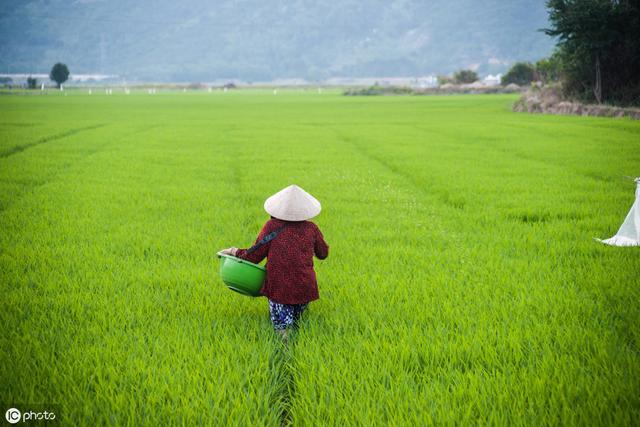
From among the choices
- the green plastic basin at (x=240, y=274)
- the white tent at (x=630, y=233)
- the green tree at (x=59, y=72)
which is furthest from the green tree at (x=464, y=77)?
the green plastic basin at (x=240, y=274)

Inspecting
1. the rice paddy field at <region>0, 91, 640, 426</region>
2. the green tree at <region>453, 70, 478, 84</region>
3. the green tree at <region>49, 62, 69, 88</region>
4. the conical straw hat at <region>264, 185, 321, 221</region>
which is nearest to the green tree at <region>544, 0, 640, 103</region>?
the rice paddy field at <region>0, 91, 640, 426</region>

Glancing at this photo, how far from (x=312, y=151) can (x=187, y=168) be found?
4002 mm

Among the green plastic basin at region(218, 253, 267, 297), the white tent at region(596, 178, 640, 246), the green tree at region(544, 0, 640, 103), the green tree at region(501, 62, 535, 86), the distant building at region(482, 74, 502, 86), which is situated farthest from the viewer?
the distant building at region(482, 74, 502, 86)

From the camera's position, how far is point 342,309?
3738mm

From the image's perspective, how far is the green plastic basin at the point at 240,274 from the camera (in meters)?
3.23

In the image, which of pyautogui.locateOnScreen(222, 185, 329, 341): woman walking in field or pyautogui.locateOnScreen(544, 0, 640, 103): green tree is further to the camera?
pyautogui.locateOnScreen(544, 0, 640, 103): green tree

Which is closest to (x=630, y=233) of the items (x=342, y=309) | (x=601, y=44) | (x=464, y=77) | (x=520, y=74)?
(x=342, y=309)

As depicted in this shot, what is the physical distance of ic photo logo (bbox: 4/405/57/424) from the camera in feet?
7.91

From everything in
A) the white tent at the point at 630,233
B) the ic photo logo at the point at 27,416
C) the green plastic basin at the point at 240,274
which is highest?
the green plastic basin at the point at 240,274

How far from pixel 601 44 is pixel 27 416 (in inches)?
1144

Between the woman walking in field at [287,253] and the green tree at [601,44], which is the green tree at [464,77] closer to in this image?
the green tree at [601,44]

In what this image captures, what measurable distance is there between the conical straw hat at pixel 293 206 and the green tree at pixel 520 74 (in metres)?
76.8

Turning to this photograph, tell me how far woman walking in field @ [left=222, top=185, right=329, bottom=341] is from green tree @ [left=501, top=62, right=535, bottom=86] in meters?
76.8

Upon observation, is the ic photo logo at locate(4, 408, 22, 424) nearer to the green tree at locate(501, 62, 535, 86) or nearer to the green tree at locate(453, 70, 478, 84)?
the green tree at locate(501, 62, 535, 86)
